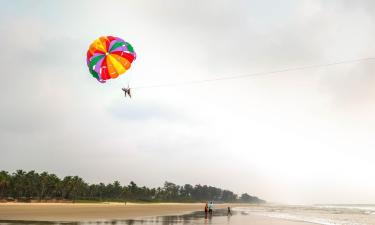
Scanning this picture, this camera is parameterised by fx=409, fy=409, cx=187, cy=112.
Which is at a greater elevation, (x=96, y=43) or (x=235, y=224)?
(x=96, y=43)

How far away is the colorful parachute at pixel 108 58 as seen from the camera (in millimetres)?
31172

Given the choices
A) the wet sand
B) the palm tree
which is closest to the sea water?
the wet sand

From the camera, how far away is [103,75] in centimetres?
3100

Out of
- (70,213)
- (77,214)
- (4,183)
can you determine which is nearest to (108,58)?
(77,214)

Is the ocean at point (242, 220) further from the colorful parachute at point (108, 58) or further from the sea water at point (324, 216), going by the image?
the colorful parachute at point (108, 58)

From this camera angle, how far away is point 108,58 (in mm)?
31453

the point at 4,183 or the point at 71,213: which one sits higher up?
the point at 4,183

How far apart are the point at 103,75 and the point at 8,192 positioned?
9381cm

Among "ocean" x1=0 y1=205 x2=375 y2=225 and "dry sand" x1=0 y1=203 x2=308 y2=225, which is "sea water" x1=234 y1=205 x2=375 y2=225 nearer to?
"ocean" x1=0 y1=205 x2=375 y2=225

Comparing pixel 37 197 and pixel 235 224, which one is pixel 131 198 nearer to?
pixel 37 197

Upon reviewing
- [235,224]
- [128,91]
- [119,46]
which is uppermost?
[119,46]

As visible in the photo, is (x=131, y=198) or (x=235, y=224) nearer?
(x=235, y=224)

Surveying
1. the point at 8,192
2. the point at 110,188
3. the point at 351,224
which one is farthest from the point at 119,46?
the point at 110,188

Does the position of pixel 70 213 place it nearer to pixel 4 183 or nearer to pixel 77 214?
pixel 77 214
